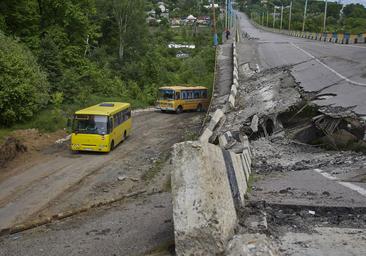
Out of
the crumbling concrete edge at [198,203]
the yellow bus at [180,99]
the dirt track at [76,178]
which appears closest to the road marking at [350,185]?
the crumbling concrete edge at [198,203]

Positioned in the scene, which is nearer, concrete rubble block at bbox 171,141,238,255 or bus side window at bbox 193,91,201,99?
concrete rubble block at bbox 171,141,238,255

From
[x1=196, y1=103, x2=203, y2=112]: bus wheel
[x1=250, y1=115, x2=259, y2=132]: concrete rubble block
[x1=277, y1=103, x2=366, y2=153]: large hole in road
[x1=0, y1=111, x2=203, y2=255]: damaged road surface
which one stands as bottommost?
[x1=196, y1=103, x2=203, y2=112]: bus wheel

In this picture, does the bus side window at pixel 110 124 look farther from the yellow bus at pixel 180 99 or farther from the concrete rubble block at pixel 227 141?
the yellow bus at pixel 180 99

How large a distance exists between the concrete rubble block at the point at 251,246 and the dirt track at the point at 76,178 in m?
Answer: 9.36

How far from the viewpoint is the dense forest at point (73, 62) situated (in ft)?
91.6

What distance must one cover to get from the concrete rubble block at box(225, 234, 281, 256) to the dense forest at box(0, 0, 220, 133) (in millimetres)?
23134

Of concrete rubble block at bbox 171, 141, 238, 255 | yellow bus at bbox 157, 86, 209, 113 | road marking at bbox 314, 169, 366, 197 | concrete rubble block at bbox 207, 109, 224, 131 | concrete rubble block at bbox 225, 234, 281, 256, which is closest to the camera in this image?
concrete rubble block at bbox 225, 234, 281, 256

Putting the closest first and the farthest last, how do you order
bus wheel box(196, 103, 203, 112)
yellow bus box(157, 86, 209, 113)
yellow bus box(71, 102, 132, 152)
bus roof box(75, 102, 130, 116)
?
yellow bus box(71, 102, 132, 152)
bus roof box(75, 102, 130, 116)
yellow bus box(157, 86, 209, 113)
bus wheel box(196, 103, 203, 112)

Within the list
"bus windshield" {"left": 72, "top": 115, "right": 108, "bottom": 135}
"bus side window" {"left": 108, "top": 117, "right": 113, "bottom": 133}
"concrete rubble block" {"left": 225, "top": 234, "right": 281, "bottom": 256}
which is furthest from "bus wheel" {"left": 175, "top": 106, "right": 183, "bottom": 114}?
"concrete rubble block" {"left": 225, "top": 234, "right": 281, "bottom": 256}

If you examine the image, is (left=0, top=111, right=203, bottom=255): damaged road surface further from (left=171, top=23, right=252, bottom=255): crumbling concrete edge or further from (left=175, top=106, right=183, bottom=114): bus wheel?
(left=175, top=106, right=183, bottom=114): bus wheel

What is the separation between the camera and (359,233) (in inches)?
253

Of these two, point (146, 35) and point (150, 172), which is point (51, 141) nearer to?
point (150, 172)

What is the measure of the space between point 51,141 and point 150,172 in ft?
31.4

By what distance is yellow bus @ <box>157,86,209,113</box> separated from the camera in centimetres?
3816
